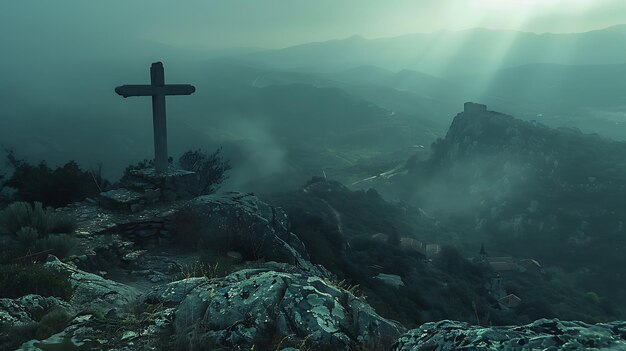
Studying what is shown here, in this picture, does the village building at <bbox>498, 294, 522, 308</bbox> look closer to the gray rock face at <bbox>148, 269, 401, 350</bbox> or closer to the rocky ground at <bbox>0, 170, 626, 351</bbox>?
the rocky ground at <bbox>0, 170, 626, 351</bbox>

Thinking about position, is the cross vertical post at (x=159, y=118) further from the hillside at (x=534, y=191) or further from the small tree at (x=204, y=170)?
the hillside at (x=534, y=191)

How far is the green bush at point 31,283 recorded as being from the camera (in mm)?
5824

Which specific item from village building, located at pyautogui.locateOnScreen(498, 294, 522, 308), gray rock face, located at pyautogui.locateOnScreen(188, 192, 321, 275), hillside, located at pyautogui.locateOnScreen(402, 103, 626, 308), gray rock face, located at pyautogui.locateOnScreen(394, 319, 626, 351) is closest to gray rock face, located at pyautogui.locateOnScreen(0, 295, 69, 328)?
gray rock face, located at pyautogui.locateOnScreen(394, 319, 626, 351)

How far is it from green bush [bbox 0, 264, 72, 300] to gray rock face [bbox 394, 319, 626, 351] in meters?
4.99

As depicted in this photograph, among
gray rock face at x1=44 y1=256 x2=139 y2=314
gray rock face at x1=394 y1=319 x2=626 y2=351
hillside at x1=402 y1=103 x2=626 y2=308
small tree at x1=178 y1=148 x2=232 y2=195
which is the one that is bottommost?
hillside at x1=402 y1=103 x2=626 y2=308

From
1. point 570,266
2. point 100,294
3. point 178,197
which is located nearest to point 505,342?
point 100,294

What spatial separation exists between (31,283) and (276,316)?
369 cm

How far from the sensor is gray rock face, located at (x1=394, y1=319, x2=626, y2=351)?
3201mm

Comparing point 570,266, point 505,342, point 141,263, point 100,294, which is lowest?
point 570,266

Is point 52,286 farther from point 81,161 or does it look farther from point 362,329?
point 81,161

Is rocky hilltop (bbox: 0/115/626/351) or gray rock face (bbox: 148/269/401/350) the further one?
gray rock face (bbox: 148/269/401/350)

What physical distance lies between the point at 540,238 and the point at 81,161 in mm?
113746

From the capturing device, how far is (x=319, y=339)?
178 inches

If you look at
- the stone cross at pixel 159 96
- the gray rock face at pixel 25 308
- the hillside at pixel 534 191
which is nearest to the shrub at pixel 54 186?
the stone cross at pixel 159 96
